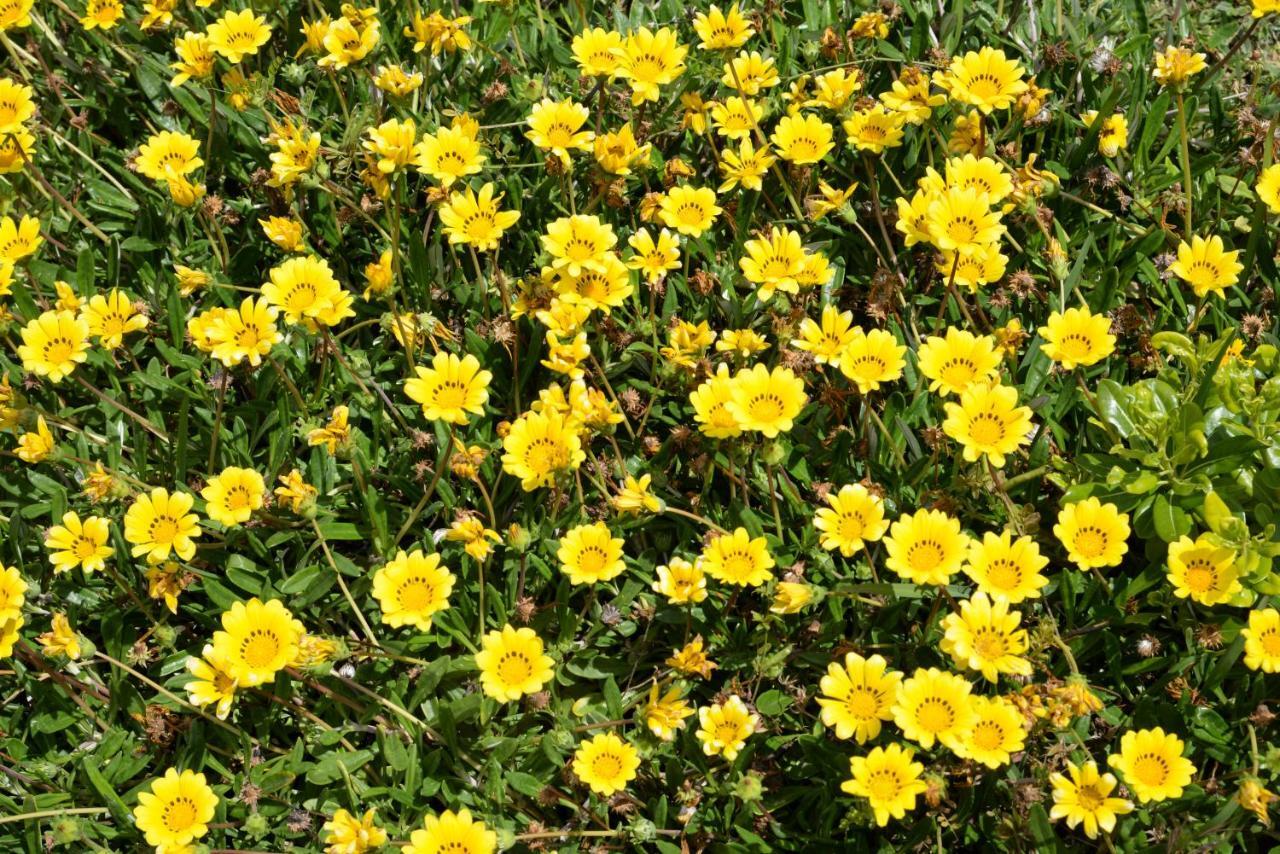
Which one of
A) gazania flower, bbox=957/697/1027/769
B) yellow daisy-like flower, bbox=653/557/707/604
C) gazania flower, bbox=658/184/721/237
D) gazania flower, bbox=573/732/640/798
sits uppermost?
gazania flower, bbox=658/184/721/237

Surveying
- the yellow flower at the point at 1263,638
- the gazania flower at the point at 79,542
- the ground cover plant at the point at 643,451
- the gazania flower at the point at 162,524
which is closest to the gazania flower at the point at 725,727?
the ground cover plant at the point at 643,451

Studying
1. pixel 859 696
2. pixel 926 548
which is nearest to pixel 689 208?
pixel 926 548

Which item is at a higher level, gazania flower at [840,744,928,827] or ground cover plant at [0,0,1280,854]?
ground cover plant at [0,0,1280,854]

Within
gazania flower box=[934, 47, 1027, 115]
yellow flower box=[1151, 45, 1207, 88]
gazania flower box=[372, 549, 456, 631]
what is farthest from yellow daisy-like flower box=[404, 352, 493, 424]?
yellow flower box=[1151, 45, 1207, 88]

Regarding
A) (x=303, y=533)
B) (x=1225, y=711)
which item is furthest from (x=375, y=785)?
(x=1225, y=711)

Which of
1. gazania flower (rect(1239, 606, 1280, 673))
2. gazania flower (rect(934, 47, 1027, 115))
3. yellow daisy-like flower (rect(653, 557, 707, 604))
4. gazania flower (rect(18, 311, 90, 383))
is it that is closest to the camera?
gazania flower (rect(1239, 606, 1280, 673))

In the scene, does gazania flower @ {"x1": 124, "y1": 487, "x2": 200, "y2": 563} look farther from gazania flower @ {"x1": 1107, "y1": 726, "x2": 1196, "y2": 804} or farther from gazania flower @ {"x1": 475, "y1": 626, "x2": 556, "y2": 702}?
gazania flower @ {"x1": 1107, "y1": 726, "x2": 1196, "y2": 804}

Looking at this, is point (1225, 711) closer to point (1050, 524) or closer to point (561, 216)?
point (1050, 524)
